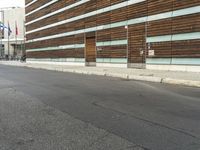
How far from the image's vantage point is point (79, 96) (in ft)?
43.6

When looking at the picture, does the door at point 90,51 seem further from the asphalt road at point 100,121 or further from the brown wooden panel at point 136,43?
the asphalt road at point 100,121

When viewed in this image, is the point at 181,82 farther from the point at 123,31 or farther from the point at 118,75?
the point at 123,31

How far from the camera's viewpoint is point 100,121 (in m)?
8.67

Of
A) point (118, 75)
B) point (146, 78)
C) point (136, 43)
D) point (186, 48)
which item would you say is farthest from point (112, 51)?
point (146, 78)

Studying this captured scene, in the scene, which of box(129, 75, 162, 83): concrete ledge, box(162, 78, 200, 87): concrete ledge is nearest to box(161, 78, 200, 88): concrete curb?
box(162, 78, 200, 87): concrete ledge

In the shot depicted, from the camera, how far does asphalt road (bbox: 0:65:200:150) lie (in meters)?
6.69

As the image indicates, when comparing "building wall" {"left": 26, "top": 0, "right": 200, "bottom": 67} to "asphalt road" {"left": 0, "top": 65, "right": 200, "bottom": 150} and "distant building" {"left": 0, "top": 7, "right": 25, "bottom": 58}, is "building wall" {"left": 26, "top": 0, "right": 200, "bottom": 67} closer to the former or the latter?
"asphalt road" {"left": 0, "top": 65, "right": 200, "bottom": 150}

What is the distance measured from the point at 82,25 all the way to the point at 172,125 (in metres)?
32.1

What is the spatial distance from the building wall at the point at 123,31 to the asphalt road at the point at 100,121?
11082 millimetres

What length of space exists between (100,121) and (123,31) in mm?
23136

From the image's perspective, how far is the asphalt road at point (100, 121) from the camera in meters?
6.69

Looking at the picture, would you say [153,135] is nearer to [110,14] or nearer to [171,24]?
[171,24]

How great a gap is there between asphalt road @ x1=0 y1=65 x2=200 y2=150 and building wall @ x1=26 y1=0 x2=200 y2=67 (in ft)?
36.4

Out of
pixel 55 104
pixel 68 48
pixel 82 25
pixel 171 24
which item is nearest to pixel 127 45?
pixel 171 24
